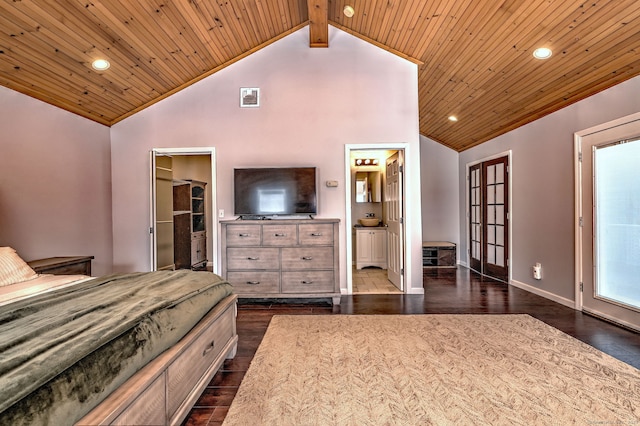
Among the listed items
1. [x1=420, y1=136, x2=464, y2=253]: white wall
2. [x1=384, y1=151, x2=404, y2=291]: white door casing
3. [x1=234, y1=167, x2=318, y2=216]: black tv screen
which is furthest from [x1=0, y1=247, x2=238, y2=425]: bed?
[x1=420, y1=136, x2=464, y2=253]: white wall

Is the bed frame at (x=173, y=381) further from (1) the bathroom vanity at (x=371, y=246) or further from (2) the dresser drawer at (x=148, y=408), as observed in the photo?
(1) the bathroom vanity at (x=371, y=246)

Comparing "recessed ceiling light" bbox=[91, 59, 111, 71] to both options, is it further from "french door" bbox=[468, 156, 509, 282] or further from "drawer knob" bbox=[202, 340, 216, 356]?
"french door" bbox=[468, 156, 509, 282]

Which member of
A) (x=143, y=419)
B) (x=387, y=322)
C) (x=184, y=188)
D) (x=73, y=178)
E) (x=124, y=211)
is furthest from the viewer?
(x=184, y=188)

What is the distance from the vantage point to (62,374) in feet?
3.24

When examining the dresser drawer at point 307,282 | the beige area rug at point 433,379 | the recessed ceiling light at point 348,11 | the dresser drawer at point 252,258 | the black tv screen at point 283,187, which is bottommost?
the beige area rug at point 433,379

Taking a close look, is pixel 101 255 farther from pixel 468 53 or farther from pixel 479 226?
pixel 479 226

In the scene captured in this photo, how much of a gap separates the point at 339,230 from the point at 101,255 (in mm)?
3340

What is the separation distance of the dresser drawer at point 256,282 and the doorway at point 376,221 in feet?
3.54

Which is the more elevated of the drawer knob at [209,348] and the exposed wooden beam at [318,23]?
the exposed wooden beam at [318,23]

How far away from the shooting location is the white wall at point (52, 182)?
123 inches

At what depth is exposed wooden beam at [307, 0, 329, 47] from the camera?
3.52 m

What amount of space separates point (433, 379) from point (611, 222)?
9.00 feet

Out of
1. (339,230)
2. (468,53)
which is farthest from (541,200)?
(339,230)

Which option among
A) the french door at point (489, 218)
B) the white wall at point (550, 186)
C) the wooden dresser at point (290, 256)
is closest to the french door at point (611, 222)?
the white wall at point (550, 186)
